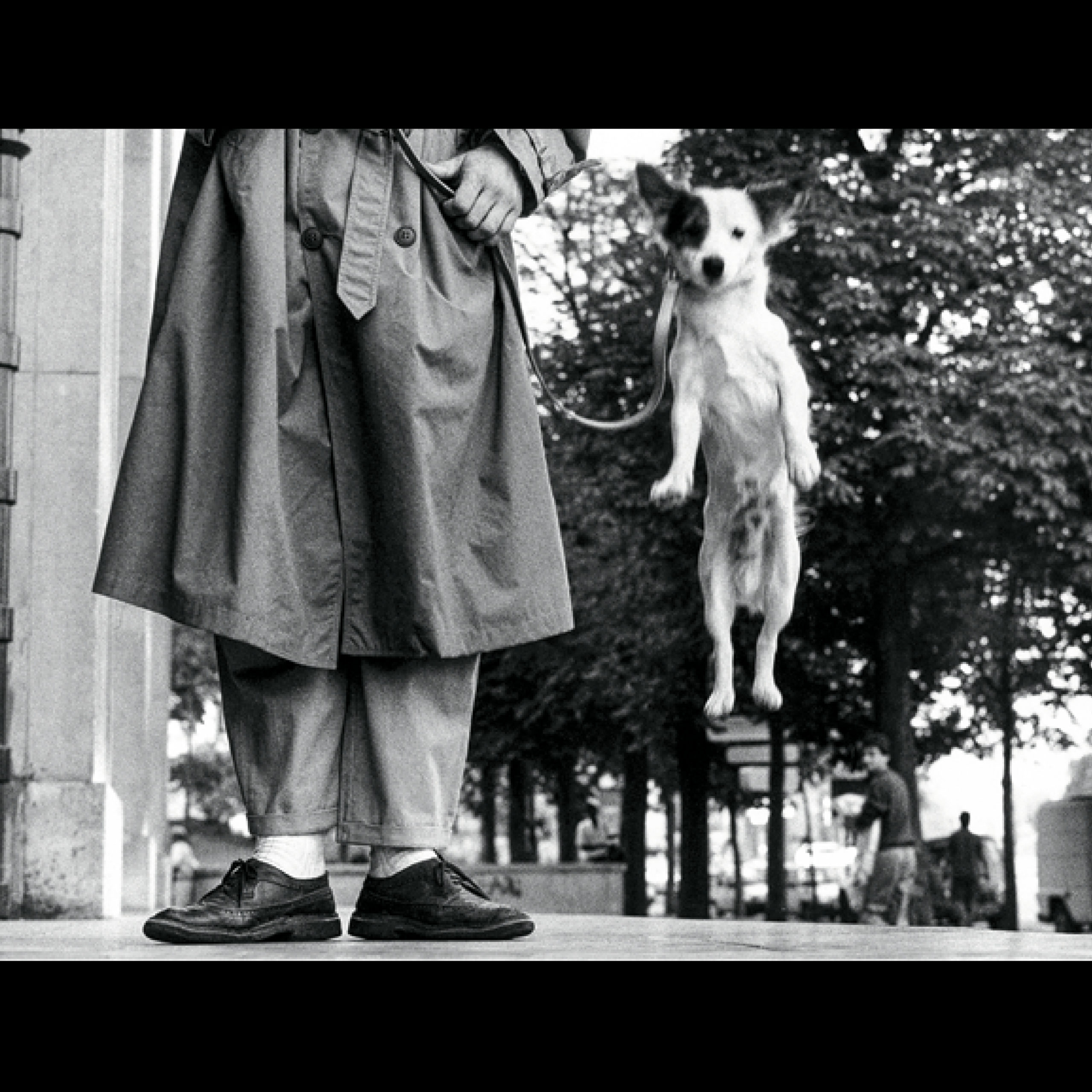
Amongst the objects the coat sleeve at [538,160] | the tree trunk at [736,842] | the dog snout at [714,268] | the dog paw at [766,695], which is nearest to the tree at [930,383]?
the tree trunk at [736,842]

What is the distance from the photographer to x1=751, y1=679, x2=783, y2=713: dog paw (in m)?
4.13

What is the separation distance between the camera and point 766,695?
4180mm

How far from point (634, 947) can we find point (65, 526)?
6.92m

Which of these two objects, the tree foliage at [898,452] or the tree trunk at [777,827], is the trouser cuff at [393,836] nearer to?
the tree trunk at [777,827]

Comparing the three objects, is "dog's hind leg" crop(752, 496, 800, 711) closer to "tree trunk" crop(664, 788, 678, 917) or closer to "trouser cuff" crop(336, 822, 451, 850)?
"trouser cuff" crop(336, 822, 451, 850)

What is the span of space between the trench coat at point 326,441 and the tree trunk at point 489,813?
110 feet

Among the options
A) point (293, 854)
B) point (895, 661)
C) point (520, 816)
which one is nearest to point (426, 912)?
point (293, 854)

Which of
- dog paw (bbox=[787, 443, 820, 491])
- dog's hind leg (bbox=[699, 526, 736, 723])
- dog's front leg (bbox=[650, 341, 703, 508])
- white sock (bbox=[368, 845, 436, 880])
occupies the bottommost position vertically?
white sock (bbox=[368, 845, 436, 880])

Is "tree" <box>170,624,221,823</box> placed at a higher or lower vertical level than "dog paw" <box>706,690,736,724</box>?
higher

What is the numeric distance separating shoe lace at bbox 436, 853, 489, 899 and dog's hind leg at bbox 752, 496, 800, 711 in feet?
2.69

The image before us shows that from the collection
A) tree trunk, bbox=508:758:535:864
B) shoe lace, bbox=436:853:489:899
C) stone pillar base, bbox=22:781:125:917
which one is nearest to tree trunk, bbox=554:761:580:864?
tree trunk, bbox=508:758:535:864

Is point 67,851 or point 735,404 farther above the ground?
point 735,404

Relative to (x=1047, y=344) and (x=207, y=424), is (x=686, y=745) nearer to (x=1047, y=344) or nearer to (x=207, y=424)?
(x=1047, y=344)

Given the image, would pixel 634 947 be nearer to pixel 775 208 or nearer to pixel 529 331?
pixel 775 208
